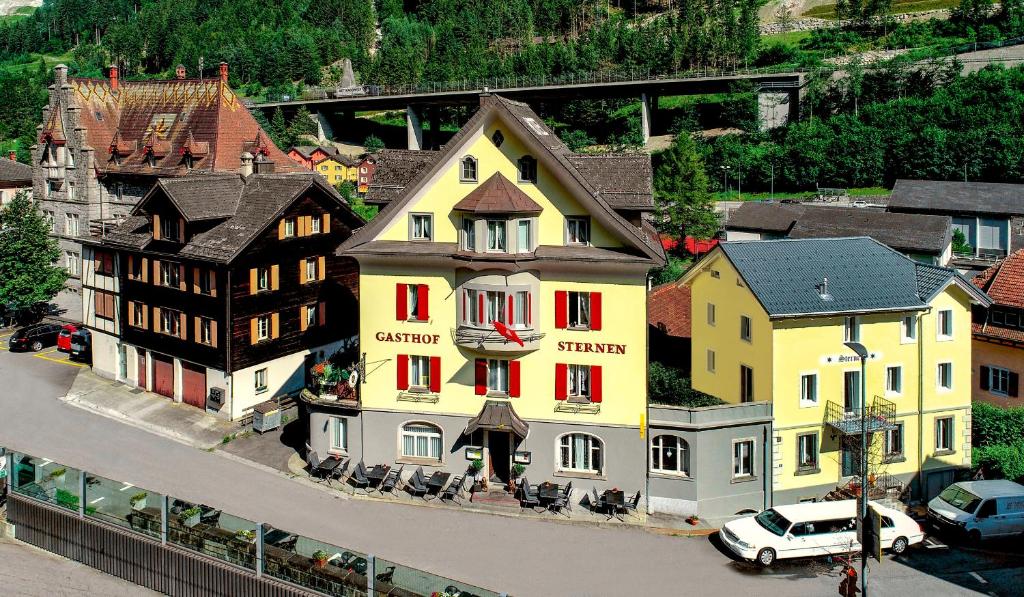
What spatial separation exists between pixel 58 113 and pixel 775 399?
52811 millimetres

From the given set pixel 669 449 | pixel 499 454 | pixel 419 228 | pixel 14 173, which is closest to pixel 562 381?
pixel 499 454

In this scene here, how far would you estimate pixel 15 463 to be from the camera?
33469mm

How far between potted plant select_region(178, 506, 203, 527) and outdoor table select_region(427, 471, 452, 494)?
32.3ft

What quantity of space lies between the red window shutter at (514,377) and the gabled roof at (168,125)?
31.8 meters

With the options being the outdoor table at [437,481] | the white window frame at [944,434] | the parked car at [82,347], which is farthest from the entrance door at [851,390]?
the parked car at [82,347]

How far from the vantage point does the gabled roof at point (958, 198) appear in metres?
75.5

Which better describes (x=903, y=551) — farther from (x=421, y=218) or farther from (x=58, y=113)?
(x=58, y=113)

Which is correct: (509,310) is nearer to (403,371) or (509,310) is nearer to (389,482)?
(403,371)

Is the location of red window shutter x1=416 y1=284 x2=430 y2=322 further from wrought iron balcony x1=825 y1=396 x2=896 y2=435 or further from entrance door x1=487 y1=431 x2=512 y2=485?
wrought iron balcony x1=825 y1=396 x2=896 y2=435

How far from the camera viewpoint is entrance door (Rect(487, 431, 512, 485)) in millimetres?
39000

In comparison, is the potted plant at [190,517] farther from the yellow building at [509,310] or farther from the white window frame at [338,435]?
the white window frame at [338,435]

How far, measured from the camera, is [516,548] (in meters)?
33.9

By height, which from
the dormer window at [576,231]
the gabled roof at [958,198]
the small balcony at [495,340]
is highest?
the gabled roof at [958,198]

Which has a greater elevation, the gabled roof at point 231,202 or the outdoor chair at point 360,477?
the gabled roof at point 231,202
